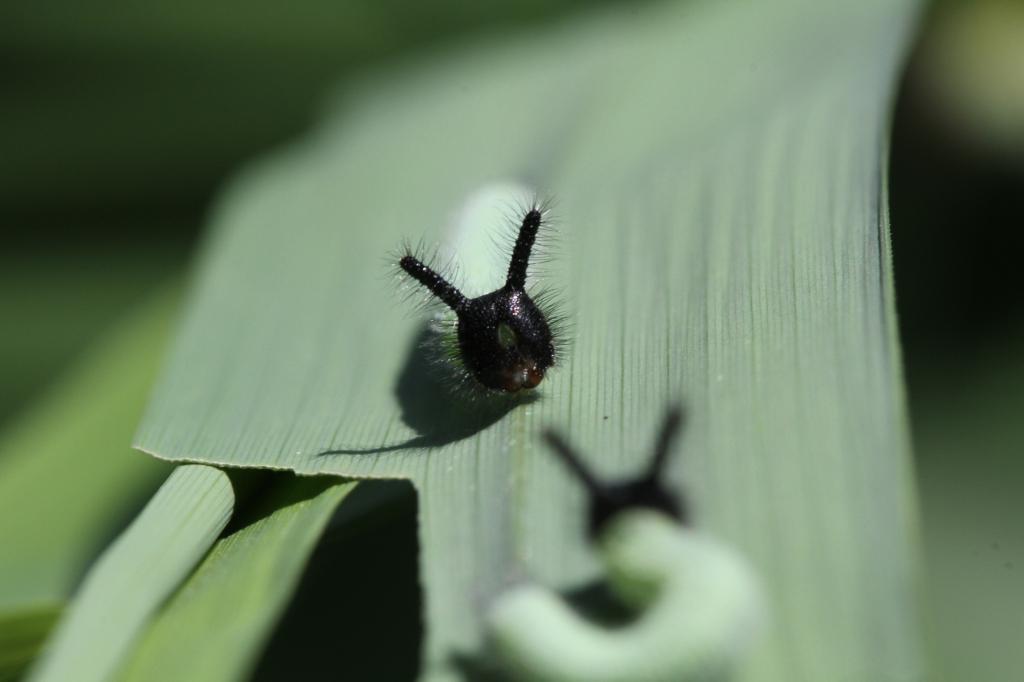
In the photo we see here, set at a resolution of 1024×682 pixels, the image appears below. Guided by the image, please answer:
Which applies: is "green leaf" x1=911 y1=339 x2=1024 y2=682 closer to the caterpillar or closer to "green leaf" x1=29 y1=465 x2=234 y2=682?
the caterpillar

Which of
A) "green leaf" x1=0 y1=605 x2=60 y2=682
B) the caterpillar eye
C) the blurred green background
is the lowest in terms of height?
"green leaf" x1=0 y1=605 x2=60 y2=682

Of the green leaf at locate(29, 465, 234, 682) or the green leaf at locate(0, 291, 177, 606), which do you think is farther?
the green leaf at locate(0, 291, 177, 606)

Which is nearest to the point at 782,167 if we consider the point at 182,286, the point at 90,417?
the point at 90,417

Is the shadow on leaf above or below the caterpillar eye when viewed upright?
below

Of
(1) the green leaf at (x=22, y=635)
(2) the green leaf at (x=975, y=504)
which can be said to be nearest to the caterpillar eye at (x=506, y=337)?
(1) the green leaf at (x=22, y=635)

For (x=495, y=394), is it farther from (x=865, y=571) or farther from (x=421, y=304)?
(x=865, y=571)

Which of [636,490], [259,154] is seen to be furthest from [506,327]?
[259,154]

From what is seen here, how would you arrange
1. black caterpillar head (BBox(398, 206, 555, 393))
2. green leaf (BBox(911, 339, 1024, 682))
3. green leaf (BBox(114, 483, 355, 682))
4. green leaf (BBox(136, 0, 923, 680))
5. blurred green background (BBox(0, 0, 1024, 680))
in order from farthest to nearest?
blurred green background (BBox(0, 0, 1024, 680))
green leaf (BBox(911, 339, 1024, 682))
black caterpillar head (BBox(398, 206, 555, 393))
green leaf (BBox(114, 483, 355, 682))
green leaf (BBox(136, 0, 923, 680))

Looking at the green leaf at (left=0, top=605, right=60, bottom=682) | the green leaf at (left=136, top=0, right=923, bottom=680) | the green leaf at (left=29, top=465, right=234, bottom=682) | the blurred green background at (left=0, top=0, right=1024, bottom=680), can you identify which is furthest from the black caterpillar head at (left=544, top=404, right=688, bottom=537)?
the blurred green background at (left=0, top=0, right=1024, bottom=680)
